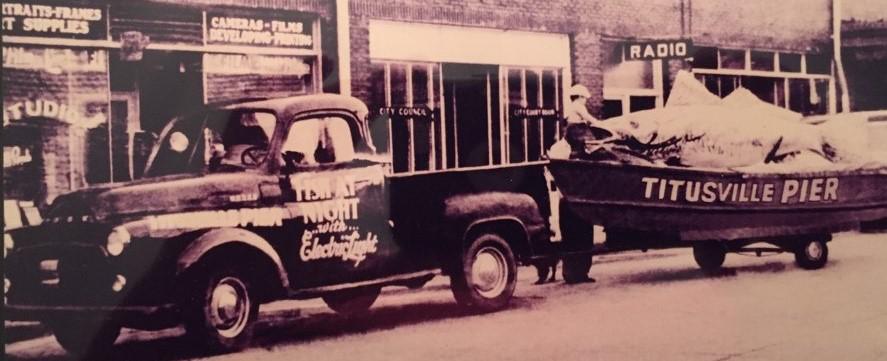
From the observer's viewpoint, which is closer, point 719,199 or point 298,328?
point 298,328

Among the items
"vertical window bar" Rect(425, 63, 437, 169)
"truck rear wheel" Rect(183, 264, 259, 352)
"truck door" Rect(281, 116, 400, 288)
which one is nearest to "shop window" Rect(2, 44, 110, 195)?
"truck rear wheel" Rect(183, 264, 259, 352)

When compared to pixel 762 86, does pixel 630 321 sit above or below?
below

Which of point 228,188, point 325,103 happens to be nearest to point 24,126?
point 228,188

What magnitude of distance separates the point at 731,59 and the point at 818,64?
0.67 metres

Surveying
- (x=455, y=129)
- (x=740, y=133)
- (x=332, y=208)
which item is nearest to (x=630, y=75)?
(x=740, y=133)

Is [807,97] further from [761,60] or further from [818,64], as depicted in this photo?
[761,60]

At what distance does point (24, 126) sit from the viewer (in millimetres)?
3883

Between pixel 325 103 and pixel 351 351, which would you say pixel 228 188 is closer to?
pixel 325 103

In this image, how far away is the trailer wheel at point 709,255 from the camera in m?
5.89

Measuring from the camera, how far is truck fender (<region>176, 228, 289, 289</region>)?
4.20 m

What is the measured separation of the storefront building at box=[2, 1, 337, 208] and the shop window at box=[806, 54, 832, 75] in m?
3.20

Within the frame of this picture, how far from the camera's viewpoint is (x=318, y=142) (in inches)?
189

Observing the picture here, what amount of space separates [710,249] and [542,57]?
1.53m

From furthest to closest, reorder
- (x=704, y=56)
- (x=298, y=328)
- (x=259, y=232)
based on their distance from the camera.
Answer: (x=704, y=56) < (x=298, y=328) < (x=259, y=232)
